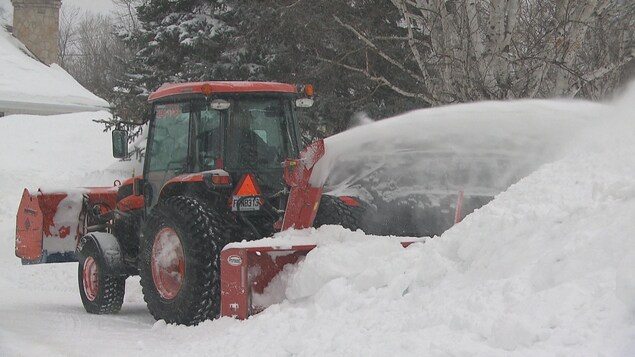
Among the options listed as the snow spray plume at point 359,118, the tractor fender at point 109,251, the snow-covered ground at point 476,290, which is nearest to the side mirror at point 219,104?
the snow-covered ground at point 476,290

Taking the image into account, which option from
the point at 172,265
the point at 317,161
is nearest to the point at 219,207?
the point at 172,265

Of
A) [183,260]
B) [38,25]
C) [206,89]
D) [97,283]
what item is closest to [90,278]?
[97,283]

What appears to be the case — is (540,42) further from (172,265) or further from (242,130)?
(172,265)

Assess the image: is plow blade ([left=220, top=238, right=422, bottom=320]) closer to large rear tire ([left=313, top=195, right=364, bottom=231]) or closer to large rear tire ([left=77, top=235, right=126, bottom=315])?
large rear tire ([left=313, top=195, right=364, bottom=231])

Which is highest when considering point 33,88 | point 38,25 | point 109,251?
point 38,25

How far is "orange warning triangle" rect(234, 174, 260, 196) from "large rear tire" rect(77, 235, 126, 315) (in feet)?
6.64

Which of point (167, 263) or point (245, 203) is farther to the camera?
point (167, 263)

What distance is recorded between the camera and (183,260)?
283 inches

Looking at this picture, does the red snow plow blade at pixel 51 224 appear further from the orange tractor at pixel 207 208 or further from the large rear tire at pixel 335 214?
the large rear tire at pixel 335 214

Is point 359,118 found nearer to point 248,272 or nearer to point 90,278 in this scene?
point 90,278

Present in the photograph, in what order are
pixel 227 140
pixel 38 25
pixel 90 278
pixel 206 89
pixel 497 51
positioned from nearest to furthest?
pixel 206 89 < pixel 227 140 < pixel 90 278 < pixel 497 51 < pixel 38 25

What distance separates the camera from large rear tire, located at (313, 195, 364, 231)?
7.67 m

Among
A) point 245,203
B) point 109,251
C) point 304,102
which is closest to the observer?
point 245,203

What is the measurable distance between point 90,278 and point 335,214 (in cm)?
301
